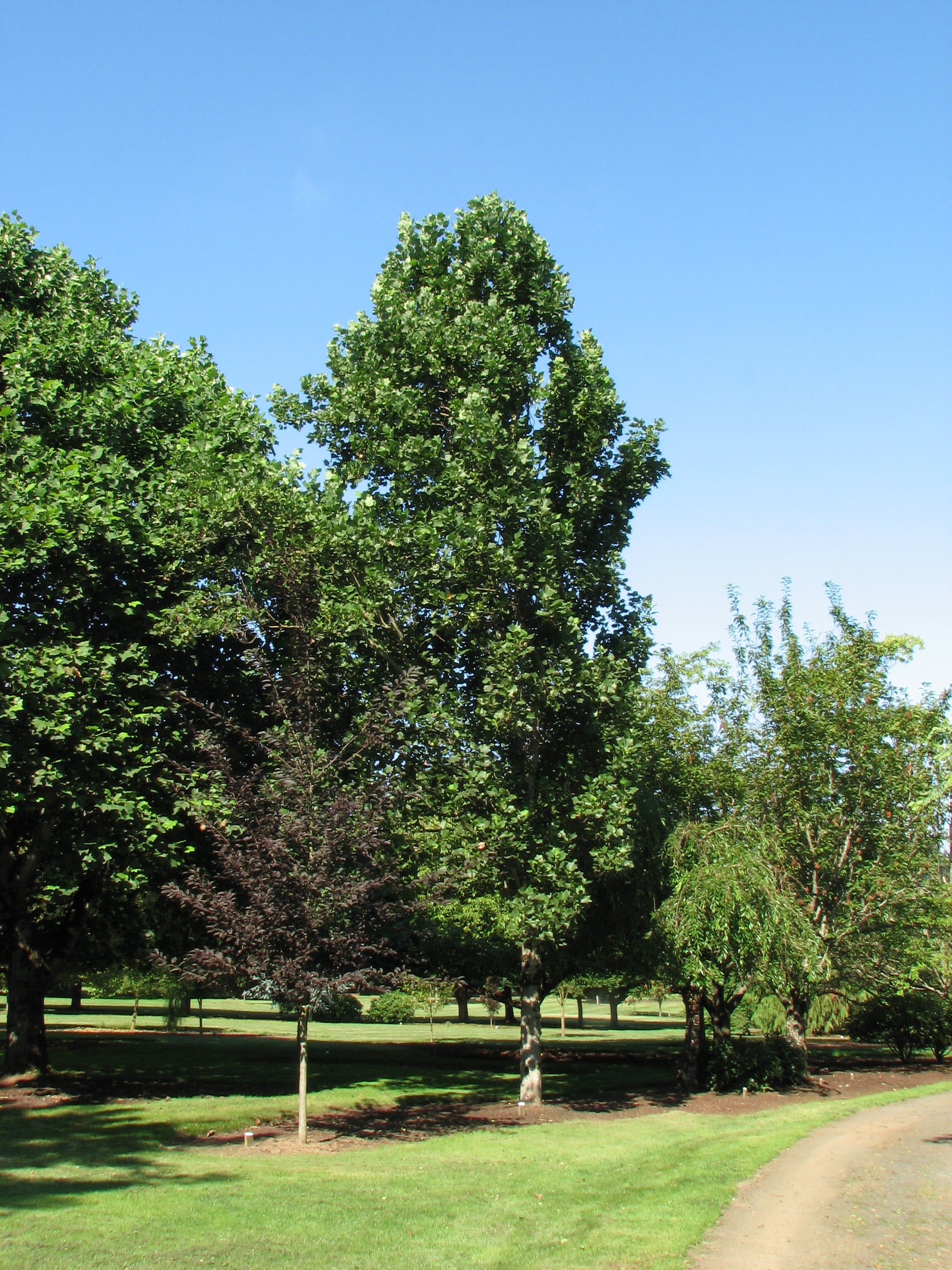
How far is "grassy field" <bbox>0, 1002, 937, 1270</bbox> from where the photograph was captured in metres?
8.06

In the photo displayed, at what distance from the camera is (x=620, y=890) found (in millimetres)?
19984

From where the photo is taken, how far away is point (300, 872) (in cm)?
1341

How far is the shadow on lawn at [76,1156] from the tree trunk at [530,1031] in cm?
650

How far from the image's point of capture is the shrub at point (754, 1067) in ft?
68.6

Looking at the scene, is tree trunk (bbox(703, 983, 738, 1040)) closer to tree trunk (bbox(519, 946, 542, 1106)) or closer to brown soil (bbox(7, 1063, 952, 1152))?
brown soil (bbox(7, 1063, 952, 1152))

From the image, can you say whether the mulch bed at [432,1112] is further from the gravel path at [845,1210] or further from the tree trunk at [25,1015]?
the gravel path at [845,1210]

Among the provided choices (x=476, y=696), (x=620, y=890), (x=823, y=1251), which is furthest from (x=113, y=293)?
(x=823, y=1251)

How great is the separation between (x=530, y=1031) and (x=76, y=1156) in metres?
8.60

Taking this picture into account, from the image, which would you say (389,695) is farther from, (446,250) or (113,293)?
(113,293)

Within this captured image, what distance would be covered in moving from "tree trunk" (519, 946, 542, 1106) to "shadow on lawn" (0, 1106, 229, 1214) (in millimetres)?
6503

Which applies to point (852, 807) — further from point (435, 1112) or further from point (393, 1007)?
point (393, 1007)

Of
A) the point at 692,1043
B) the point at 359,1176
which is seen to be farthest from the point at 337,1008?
the point at 359,1176

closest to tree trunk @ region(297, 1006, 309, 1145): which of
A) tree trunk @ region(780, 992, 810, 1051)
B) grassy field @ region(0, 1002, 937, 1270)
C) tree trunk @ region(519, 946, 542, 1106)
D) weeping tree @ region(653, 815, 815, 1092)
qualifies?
grassy field @ region(0, 1002, 937, 1270)

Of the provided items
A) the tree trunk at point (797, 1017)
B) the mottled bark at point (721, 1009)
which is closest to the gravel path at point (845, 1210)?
the mottled bark at point (721, 1009)
